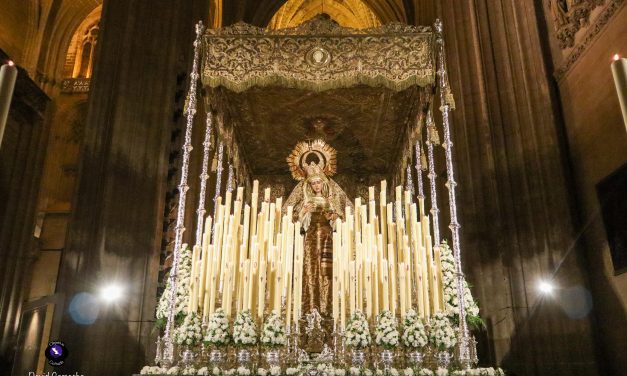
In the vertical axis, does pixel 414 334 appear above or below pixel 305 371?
above

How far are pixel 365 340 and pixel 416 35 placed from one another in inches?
152

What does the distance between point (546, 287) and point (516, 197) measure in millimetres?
1355

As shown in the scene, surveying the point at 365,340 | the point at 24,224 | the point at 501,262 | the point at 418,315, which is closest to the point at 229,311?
the point at 365,340

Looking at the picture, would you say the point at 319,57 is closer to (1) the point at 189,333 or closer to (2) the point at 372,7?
(1) the point at 189,333

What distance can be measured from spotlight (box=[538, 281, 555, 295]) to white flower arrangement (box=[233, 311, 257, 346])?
12.5 feet

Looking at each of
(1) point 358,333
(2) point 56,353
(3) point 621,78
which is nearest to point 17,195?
(2) point 56,353

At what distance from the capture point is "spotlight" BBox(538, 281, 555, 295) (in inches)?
258

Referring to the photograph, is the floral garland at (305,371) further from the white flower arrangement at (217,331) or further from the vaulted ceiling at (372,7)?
the vaulted ceiling at (372,7)

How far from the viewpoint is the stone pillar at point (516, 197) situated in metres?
6.43

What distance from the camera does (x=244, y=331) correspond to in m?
5.26

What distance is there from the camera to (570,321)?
631 cm

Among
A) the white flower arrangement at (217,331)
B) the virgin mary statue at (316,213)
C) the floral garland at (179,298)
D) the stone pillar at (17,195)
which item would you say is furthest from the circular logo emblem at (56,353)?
the stone pillar at (17,195)

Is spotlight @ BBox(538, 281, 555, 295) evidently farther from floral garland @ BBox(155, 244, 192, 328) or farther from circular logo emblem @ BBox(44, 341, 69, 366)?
circular logo emblem @ BBox(44, 341, 69, 366)

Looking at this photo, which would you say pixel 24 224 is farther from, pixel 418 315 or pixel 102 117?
pixel 418 315
